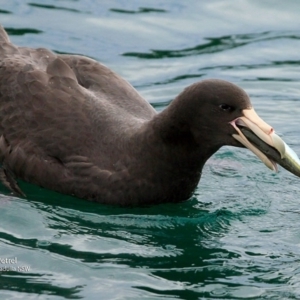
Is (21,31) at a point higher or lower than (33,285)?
higher

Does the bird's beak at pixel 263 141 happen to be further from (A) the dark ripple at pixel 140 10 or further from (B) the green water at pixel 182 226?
(A) the dark ripple at pixel 140 10

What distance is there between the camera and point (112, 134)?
7.70 metres

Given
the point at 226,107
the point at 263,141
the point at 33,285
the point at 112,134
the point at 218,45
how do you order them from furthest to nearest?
the point at 218,45 → the point at 112,134 → the point at 226,107 → the point at 263,141 → the point at 33,285

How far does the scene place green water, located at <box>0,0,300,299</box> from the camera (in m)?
6.62

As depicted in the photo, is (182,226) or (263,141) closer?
(263,141)

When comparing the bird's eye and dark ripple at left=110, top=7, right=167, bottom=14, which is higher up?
dark ripple at left=110, top=7, right=167, bottom=14

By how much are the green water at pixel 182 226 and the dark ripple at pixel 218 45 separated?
0.9 inches

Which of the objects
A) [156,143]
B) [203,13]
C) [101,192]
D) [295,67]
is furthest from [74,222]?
[203,13]

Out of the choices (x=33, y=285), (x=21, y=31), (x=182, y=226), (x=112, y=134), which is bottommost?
(x=33, y=285)

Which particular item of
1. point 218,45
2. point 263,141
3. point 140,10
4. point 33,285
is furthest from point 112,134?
point 140,10

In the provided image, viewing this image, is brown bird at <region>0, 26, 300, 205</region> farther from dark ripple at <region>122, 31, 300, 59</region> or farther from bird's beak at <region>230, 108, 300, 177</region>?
dark ripple at <region>122, 31, 300, 59</region>

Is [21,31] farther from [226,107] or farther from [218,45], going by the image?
[226,107]

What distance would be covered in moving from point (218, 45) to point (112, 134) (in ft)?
12.7

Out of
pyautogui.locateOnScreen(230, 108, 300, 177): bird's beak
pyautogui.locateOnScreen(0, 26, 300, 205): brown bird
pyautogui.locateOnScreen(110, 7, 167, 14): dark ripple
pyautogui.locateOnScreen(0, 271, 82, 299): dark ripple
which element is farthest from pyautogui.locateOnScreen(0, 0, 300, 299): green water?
pyautogui.locateOnScreen(110, 7, 167, 14): dark ripple
